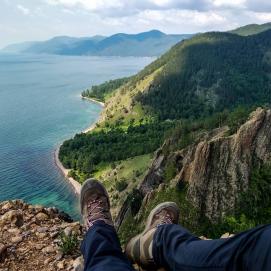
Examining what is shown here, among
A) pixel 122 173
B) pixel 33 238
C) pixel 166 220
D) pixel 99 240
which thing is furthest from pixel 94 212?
pixel 122 173

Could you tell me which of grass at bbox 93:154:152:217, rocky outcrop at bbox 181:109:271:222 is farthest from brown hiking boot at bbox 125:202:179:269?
grass at bbox 93:154:152:217

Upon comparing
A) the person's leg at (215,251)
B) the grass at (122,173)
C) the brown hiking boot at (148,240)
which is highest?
the person's leg at (215,251)

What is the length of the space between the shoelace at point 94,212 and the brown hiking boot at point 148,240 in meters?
0.83

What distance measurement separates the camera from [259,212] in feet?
131

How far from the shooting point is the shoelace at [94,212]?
8562mm

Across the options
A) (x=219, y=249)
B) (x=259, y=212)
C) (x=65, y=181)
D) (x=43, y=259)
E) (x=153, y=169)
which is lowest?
(x=65, y=181)

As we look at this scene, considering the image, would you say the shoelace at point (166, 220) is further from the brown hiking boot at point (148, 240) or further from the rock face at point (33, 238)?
the rock face at point (33, 238)

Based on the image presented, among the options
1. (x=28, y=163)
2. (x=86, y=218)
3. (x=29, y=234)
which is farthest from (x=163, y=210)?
(x=28, y=163)

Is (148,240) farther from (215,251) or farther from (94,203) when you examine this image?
(215,251)

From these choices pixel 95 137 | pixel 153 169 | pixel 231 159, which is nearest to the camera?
pixel 231 159

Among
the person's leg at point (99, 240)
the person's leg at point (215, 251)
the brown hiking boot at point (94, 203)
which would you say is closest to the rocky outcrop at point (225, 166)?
the brown hiking boot at point (94, 203)

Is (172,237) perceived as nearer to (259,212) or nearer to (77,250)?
(77,250)

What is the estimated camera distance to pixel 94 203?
31.2 feet

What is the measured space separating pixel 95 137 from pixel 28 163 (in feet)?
130
